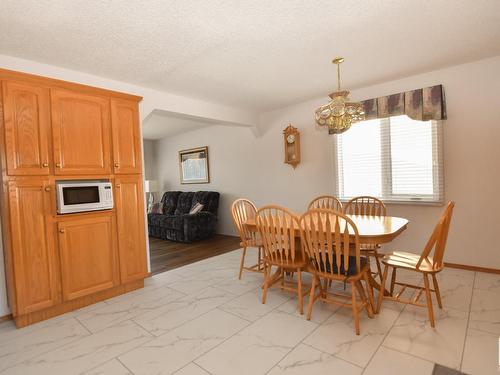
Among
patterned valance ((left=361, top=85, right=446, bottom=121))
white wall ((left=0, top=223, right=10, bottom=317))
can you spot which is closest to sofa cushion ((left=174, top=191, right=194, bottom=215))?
white wall ((left=0, top=223, right=10, bottom=317))

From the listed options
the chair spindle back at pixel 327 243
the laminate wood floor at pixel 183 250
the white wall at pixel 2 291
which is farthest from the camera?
the laminate wood floor at pixel 183 250

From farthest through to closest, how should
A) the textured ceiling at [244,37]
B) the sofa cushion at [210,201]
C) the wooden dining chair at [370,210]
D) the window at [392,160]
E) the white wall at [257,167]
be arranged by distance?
1. the sofa cushion at [210,201]
2. the white wall at [257,167]
3. the window at [392,160]
4. the wooden dining chair at [370,210]
5. the textured ceiling at [244,37]

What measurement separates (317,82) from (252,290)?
2567mm

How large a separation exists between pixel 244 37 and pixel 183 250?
3466 millimetres

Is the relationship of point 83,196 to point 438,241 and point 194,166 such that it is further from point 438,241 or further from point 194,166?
point 194,166

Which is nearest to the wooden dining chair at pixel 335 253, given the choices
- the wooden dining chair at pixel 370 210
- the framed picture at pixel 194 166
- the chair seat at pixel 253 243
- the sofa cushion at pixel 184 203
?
the wooden dining chair at pixel 370 210

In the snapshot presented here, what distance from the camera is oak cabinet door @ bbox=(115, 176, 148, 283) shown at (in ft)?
9.31

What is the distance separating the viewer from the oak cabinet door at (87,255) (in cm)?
246

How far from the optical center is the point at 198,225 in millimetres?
5207

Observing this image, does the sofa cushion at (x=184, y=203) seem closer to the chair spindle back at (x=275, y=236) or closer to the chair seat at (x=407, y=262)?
the chair spindle back at (x=275, y=236)

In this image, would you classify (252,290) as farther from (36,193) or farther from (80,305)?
(36,193)

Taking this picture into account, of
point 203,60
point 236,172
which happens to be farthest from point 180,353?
point 236,172

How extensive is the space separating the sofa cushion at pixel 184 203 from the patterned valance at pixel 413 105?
380 cm

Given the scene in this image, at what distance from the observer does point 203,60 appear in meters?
2.64
